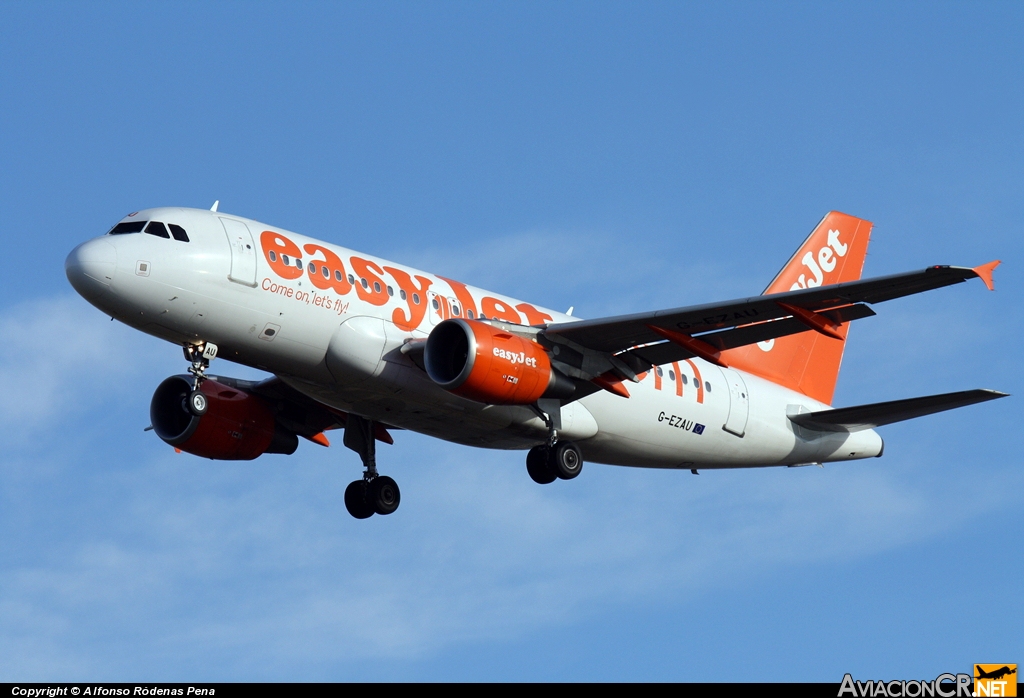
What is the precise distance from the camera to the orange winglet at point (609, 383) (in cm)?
3591

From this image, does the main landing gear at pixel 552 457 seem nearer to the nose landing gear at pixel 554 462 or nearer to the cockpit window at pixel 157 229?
the nose landing gear at pixel 554 462

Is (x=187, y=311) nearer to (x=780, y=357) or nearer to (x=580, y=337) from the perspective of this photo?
(x=580, y=337)

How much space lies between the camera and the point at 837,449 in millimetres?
41562

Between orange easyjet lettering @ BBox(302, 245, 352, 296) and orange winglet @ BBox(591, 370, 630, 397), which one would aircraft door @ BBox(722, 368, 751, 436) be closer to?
orange winglet @ BBox(591, 370, 630, 397)

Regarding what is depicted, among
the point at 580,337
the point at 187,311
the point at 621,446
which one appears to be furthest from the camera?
the point at 621,446

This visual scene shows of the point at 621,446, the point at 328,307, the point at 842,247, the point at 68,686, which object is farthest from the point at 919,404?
the point at 68,686

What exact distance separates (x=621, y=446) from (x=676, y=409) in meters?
1.80

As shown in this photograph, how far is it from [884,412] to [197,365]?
720 inches

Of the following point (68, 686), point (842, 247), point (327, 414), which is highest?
point (842, 247)

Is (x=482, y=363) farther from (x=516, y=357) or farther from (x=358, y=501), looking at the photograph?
(x=358, y=501)

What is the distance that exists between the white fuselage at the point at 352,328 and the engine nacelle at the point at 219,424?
457 cm

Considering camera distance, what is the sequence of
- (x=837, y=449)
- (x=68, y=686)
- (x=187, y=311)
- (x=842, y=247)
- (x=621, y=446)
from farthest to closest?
(x=842, y=247) → (x=837, y=449) → (x=621, y=446) → (x=187, y=311) → (x=68, y=686)

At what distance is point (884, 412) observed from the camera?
3900 centimetres

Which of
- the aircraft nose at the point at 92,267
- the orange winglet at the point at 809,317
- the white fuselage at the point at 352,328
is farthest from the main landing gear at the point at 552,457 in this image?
the aircraft nose at the point at 92,267
